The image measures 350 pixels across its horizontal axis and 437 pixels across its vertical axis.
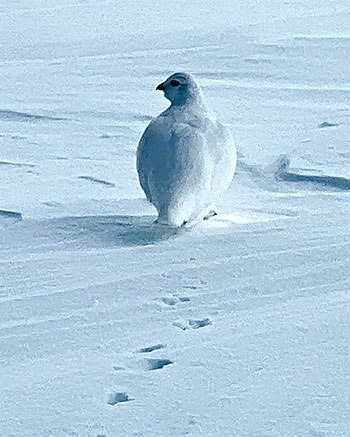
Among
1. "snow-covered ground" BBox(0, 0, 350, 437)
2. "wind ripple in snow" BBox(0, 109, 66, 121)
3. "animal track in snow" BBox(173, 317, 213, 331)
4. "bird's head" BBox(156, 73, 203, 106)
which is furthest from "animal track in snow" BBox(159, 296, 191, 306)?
"wind ripple in snow" BBox(0, 109, 66, 121)

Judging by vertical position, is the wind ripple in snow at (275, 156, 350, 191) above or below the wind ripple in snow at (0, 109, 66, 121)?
below

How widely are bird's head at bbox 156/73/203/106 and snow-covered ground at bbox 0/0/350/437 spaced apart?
457mm

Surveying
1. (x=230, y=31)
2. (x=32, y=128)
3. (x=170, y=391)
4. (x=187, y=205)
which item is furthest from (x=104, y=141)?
(x=230, y=31)

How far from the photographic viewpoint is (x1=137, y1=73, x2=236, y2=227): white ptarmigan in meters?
3.37

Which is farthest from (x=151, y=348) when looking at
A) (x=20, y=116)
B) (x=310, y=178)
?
(x=20, y=116)

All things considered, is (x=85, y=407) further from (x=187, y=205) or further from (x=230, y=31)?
(x=230, y=31)

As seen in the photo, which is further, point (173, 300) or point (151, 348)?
point (173, 300)

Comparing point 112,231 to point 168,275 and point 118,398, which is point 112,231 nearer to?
point 168,275

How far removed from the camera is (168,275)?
3.06 m

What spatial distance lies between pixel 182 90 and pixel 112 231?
0.60 m

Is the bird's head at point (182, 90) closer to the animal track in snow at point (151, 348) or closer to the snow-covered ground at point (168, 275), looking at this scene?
the snow-covered ground at point (168, 275)

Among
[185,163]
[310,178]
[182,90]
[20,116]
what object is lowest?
[310,178]

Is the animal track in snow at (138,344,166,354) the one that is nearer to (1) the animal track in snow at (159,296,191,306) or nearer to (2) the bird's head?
(1) the animal track in snow at (159,296,191,306)

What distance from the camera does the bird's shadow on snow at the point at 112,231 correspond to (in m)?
3.41
